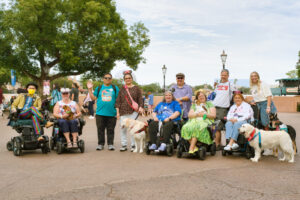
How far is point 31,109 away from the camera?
8.31 meters

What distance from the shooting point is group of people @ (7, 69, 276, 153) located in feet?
25.5

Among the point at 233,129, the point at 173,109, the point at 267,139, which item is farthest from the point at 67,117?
the point at 267,139

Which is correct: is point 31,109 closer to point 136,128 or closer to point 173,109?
point 136,128

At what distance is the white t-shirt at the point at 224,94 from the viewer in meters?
8.78

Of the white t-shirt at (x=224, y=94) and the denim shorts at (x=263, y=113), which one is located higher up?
the white t-shirt at (x=224, y=94)

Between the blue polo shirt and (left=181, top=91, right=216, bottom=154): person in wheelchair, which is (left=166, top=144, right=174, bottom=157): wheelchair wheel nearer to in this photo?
(left=181, top=91, right=216, bottom=154): person in wheelchair

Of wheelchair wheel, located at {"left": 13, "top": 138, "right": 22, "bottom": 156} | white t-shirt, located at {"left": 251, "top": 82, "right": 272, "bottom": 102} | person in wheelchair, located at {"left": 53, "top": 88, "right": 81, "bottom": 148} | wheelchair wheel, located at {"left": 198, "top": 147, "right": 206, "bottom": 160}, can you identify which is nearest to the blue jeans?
wheelchair wheel, located at {"left": 198, "top": 147, "right": 206, "bottom": 160}

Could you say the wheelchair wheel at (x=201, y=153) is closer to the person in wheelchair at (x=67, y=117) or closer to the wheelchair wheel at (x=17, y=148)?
the person in wheelchair at (x=67, y=117)

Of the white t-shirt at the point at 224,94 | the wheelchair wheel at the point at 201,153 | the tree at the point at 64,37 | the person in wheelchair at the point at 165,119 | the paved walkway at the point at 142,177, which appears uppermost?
the tree at the point at 64,37

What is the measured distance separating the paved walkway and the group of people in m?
0.60

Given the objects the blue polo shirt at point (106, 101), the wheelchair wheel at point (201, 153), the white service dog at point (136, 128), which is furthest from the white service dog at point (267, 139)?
the blue polo shirt at point (106, 101)

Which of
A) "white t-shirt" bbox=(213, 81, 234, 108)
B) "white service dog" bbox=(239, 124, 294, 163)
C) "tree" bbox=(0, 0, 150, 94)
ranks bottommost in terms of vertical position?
"white service dog" bbox=(239, 124, 294, 163)

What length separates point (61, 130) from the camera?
8.20 meters

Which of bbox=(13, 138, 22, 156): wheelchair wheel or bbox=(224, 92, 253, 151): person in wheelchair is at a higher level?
bbox=(224, 92, 253, 151): person in wheelchair
